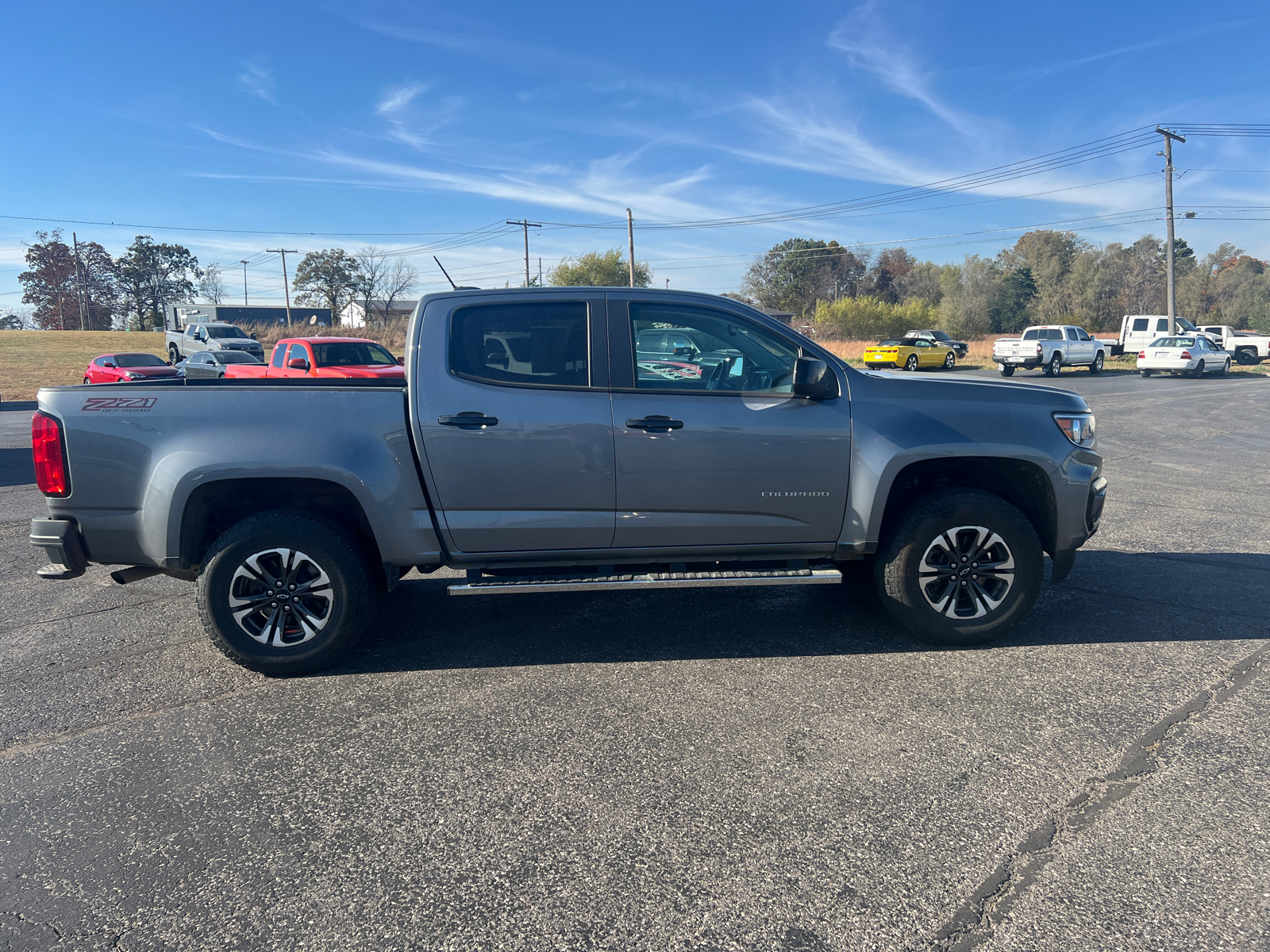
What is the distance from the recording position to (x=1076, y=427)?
4691 millimetres

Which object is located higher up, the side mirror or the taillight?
the side mirror

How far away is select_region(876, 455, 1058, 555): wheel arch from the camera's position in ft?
15.3

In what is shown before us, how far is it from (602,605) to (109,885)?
322cm

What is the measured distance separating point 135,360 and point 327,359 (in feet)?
44.9

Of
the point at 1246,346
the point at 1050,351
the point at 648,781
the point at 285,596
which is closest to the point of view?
the point at 648,781

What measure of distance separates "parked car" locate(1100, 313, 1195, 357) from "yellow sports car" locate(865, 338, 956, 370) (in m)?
8.61

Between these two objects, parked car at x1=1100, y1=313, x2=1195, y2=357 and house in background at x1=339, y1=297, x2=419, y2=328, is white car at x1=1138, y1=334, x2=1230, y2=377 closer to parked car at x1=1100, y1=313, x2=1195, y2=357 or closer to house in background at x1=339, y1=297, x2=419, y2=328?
parked car at x1=1100, y1=313, x2=1195, y2=357

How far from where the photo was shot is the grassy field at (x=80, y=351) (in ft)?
117

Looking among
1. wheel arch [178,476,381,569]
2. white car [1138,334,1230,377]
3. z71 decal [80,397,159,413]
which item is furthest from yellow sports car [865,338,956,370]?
z71 decal [80,397,159,413]

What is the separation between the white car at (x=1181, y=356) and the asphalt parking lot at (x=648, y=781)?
31714mm

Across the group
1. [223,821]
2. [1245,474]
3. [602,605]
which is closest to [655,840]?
[223,821]

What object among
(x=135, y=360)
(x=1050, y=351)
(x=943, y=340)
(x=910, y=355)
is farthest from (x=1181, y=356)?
(x=135, y=360)

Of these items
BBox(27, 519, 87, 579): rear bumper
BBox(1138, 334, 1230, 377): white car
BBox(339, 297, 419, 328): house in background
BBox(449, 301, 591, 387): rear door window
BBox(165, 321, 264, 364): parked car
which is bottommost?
BBox(27, 519, 87, 579): rear bumper

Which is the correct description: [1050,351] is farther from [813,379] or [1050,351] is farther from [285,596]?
[285,596]
